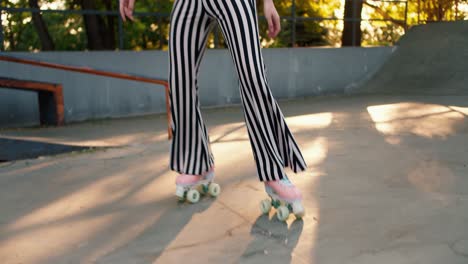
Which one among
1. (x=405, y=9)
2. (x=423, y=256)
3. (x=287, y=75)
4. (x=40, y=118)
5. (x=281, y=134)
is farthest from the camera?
(x=405, y=9)

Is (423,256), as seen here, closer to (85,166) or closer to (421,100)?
(85,166)

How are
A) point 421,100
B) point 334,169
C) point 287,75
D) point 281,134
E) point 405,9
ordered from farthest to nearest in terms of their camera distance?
point 405,9 → point 287,75 → point 421,100 → point 334,169 → point 281,134

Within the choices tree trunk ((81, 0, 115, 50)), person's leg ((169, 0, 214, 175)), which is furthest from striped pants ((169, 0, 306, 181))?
tree trunk ((81, 0, 115, 50))

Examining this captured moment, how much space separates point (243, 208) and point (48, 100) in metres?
5.14

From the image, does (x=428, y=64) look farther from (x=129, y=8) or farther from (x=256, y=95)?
(x=256, y=95)

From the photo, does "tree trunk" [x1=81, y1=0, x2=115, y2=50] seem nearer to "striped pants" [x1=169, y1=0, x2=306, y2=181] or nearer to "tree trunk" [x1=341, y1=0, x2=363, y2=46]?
"tree trunk" [x1=341, y1=0, x2=363, y2=46]

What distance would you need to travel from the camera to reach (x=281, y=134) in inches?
109

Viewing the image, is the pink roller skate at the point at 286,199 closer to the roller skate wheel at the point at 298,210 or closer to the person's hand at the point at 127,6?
the roller skate wheel at the point at 298,210

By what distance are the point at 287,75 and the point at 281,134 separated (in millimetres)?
7911

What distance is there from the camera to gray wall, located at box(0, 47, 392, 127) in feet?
25.3

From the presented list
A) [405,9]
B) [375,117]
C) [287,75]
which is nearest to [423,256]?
[375,117]

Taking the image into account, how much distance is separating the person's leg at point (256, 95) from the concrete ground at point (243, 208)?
0.98ft

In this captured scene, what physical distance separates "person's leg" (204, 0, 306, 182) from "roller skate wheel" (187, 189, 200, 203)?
1.65 ft

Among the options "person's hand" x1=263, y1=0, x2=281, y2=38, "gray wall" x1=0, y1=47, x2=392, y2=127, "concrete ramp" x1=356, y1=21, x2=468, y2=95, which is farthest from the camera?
"concrete ramp" x1=356, y1=21, x2=468, y2=95
